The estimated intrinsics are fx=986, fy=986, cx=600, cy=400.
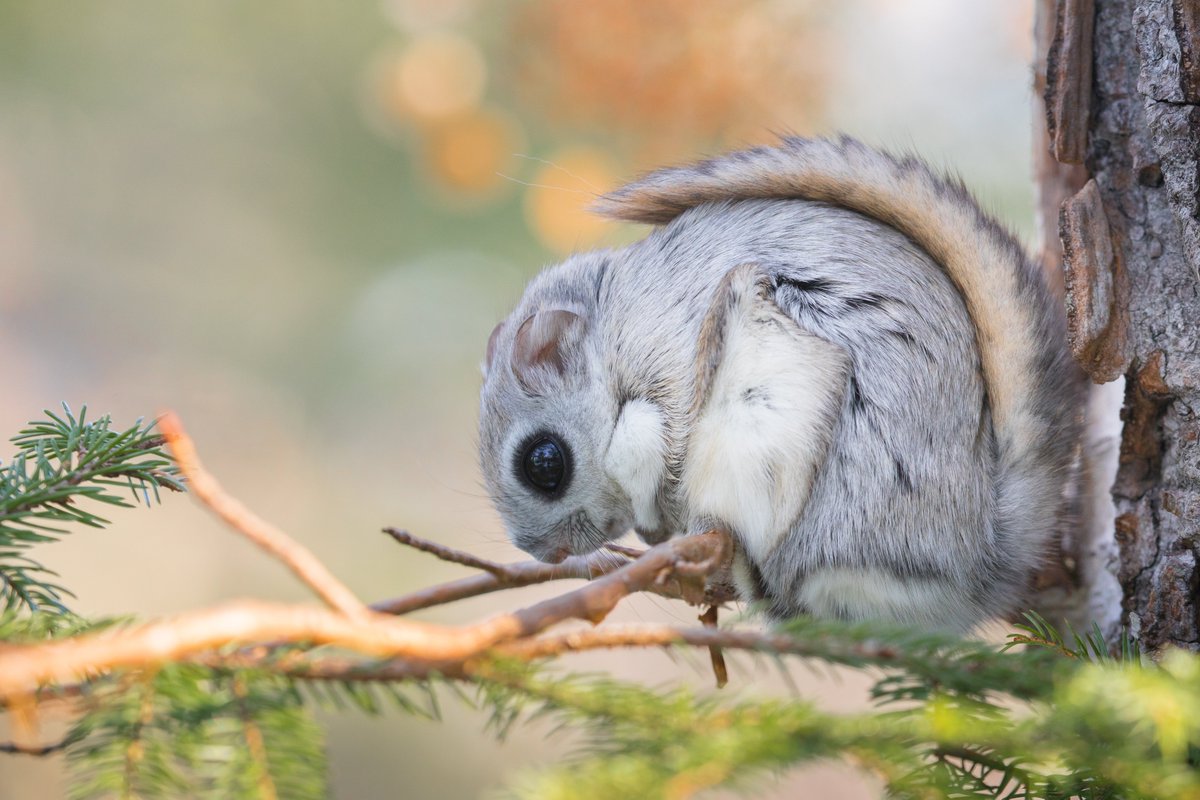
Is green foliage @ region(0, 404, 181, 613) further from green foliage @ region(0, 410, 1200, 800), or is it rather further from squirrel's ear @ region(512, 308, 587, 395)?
squirrel's ear @ region(512, 308, 587, 395)

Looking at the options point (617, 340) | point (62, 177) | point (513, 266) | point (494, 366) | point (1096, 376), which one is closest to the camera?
point (1096, 376)

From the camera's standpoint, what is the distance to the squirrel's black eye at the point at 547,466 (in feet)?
5.71

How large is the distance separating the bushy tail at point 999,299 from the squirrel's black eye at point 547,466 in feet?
1.95

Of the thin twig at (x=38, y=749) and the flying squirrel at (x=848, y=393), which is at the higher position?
the flying squirrel at (x=848, y=393)

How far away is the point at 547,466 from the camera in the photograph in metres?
1.75

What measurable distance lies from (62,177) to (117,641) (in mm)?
3792

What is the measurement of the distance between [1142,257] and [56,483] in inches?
54.8

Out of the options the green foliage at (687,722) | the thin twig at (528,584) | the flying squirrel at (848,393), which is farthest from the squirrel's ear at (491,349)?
the green foliage at (687,722)

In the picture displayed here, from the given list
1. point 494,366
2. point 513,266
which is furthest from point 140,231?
point 494,366

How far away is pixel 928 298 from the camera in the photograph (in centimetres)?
144

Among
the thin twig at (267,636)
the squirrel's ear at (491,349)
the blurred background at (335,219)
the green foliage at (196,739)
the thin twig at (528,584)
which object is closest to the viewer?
the thin twig at (267,636)

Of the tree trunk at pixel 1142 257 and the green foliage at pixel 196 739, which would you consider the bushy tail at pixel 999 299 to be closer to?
the tree trunk at pixel 1142 257

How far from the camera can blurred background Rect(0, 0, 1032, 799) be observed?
3.06 meters

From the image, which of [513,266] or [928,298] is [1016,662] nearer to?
[928,298]
